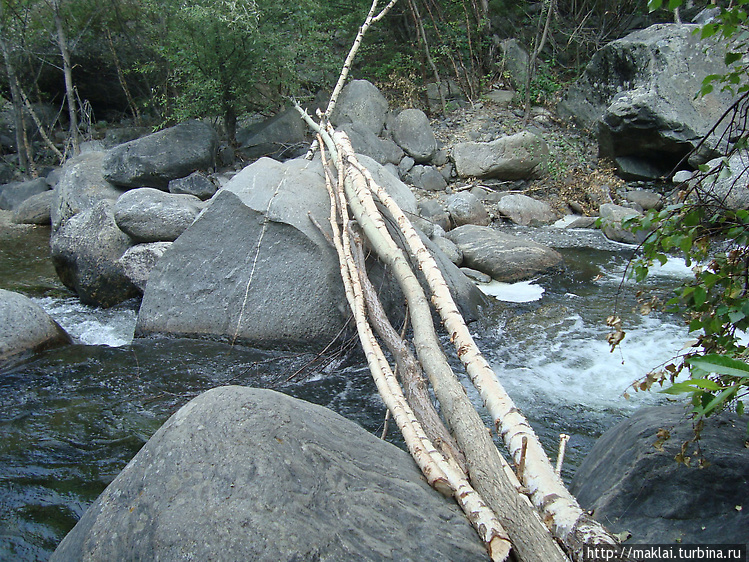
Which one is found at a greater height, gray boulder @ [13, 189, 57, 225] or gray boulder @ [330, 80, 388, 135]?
gray boulder @ [330, 80, 388, 135]

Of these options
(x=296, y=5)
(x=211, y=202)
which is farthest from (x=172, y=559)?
(x=296, y=5)

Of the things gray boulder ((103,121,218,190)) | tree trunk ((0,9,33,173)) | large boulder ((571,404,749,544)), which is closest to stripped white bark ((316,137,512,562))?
large boulder ((571,404,749,544))

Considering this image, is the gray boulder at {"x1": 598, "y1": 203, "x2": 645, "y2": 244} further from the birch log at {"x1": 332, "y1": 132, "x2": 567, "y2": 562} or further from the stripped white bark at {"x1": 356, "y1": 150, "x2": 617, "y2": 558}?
the stripped white bark at {"x1": 356, "y1": 150, "x2": 617, "y2": 558}

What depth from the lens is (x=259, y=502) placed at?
1.60 m

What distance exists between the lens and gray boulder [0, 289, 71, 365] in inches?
173

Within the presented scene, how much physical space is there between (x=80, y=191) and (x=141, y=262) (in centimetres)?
391

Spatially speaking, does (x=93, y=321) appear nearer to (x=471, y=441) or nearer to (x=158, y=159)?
(x=158, y=159)

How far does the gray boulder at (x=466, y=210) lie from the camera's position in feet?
27.6

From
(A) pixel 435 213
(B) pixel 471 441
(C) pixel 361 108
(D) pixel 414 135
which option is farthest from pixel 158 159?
(B) pixel 471 441

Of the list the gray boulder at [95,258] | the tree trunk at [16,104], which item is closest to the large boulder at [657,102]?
the gray boulder at [95,258]

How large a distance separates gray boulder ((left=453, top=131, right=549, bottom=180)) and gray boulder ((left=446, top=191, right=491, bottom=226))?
1.62 m

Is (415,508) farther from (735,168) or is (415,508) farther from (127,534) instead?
(735,168)

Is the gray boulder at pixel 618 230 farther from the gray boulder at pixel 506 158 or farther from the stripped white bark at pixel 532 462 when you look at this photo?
the stripped white bark at pixel 532 462

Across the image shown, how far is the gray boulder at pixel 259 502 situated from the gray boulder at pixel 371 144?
8.44 m
